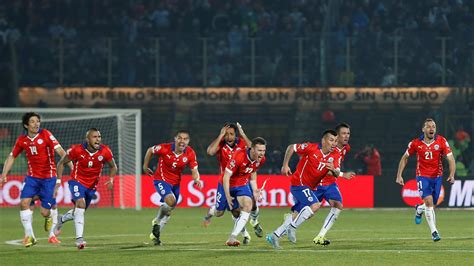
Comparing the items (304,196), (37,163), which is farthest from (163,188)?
(304,196)

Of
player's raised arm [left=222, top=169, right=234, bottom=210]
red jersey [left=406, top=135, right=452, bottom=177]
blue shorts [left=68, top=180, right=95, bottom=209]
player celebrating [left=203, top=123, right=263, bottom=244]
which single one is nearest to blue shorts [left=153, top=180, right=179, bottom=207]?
player celebrating [left=203, top=123, right=263, bottom=244]

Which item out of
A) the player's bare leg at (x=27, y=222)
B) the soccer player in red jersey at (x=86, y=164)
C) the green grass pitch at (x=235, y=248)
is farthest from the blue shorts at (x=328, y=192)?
the player's bare leg at (x=27, y=222)

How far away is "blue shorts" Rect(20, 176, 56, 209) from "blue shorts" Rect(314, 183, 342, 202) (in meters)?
4.11

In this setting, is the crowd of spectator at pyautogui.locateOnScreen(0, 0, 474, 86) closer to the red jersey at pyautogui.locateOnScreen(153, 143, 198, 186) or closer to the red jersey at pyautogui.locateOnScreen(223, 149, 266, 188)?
the red jersey at pyautogui.locateOnScreen(153, 143, 198, 186)

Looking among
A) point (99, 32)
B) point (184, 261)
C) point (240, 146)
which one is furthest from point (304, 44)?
point (184, 261)

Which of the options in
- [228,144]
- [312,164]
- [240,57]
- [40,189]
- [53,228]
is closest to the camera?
[312,164]

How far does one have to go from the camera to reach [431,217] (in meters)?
17.8

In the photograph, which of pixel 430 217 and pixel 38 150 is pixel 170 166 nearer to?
pixel 38 150

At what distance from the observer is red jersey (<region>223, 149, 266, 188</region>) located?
15914 mm

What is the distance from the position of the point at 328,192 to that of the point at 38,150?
14.8ft

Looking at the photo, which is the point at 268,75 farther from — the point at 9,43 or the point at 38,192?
the point at 38,192

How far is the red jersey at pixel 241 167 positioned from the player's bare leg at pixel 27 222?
9.95 ft

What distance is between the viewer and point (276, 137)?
3316 centimetres

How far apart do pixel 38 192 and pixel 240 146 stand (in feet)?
10.4
